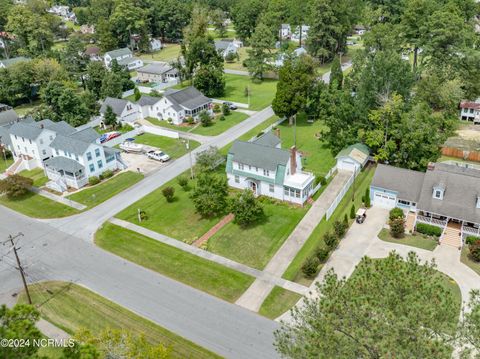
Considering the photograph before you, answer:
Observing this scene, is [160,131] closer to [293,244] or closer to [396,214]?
[293,244]

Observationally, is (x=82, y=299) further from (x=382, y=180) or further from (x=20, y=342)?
(x=382, y=180)

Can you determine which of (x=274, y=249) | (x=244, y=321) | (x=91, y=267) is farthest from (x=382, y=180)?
(x=91, y=267)

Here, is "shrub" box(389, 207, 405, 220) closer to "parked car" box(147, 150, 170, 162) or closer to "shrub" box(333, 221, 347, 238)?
"shrub" box(333, 221, 347, 238)

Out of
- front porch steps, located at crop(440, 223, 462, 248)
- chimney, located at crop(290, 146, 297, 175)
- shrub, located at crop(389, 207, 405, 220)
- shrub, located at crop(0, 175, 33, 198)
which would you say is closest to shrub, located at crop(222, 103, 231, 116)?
chimney, located at crop(290, 146, 297, 175)

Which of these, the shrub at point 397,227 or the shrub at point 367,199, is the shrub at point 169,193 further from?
the shrub at point 397,227

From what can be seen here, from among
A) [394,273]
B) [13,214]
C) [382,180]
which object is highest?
[394,273]

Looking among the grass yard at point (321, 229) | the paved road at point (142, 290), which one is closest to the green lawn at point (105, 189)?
the paved road at point (142, 290)
